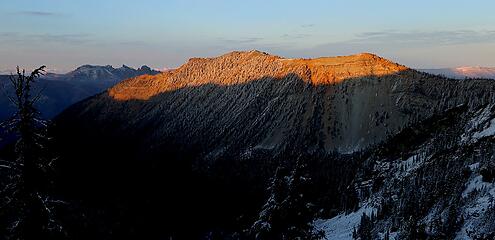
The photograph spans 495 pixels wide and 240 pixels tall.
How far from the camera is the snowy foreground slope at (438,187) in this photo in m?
31.4

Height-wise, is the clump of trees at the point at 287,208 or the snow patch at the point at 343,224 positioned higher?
the clump of trees at the point at 287,208

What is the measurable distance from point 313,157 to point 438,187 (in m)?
91.3

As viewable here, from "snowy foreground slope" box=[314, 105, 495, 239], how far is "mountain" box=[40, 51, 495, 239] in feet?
0.56

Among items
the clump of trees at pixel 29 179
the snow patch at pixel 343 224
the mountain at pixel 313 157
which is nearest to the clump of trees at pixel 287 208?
the mountain at pixel 313 157

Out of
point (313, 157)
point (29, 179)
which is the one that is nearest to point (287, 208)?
point (29, 179)

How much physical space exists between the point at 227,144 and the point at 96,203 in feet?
169

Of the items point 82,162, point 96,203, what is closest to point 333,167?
point 96,203

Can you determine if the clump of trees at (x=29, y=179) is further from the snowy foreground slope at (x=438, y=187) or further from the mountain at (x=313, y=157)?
the snowy foreground slope at (x=438, y=187)

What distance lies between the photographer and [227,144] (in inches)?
6304

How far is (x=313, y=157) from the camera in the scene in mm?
134000

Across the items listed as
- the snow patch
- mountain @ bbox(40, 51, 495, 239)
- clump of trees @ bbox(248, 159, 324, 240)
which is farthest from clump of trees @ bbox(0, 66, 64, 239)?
the snow patch

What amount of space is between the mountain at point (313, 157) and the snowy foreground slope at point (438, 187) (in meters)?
0.17

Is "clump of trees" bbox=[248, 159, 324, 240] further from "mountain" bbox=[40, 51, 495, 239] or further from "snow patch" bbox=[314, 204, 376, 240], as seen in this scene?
"snow patch" bbox=[314, 204, 376, 240]

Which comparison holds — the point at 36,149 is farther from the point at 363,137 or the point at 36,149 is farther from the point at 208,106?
the point at 208,106
